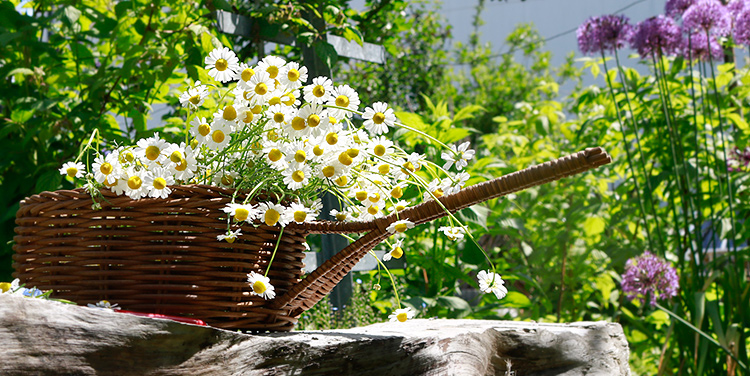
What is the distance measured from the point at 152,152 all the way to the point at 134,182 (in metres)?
0.05

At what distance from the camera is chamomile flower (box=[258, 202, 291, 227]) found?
0.71 metres

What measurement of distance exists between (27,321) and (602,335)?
922mm

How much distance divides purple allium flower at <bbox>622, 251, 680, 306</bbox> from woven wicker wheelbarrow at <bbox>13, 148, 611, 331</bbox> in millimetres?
1442

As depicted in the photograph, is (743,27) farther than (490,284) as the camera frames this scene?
Yes

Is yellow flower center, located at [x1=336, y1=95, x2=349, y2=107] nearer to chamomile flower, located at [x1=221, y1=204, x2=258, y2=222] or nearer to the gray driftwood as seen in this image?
chamomile flower, located at [x1=221, y1=204, x2=258, y2=222]

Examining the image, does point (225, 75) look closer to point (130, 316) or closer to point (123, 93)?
point (130, 316)

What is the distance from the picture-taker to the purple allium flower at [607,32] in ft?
6.66

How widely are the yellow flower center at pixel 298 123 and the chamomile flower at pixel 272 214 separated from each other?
0.10 m

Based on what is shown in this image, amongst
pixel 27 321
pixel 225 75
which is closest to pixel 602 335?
pixel 225 75

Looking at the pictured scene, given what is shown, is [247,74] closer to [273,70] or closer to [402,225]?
[273,70]

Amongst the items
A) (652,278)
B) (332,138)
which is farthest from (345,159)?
(652,278)

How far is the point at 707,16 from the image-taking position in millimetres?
1857

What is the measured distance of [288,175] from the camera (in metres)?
0.75

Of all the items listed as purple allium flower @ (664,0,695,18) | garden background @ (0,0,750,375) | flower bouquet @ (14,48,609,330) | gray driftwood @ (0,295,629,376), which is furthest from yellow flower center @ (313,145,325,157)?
purple allium flower @ (664,0,695,18)
